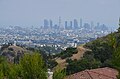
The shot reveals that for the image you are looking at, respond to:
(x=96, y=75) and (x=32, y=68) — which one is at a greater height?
(x=32, y=68)

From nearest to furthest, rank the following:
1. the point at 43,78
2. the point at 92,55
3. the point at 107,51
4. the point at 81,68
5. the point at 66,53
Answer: the point at 43,78 → the point at 81,68 → the point at 107,51 → the point at 92,55 → the point at 66,53

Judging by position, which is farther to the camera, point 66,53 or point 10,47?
point 10,47

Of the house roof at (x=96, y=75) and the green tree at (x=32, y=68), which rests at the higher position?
the green tree at (x=32, y=68)

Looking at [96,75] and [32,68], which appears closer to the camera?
[32,68]

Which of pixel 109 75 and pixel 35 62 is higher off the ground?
pixel 35 62

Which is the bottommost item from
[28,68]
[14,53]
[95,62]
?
[14,53]

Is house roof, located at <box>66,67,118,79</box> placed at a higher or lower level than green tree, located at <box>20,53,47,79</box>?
lower

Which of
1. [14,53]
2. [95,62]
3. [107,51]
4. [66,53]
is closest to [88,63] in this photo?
[95,62]

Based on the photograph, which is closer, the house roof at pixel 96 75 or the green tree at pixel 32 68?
the green tree at pixel 32 68

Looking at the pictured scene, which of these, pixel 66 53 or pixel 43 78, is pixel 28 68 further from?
pixel 66 53

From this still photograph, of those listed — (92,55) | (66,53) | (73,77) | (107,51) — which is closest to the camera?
(73,77)

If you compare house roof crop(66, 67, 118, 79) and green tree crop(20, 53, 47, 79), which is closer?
green tree crop(20, 53, 47, 79)
